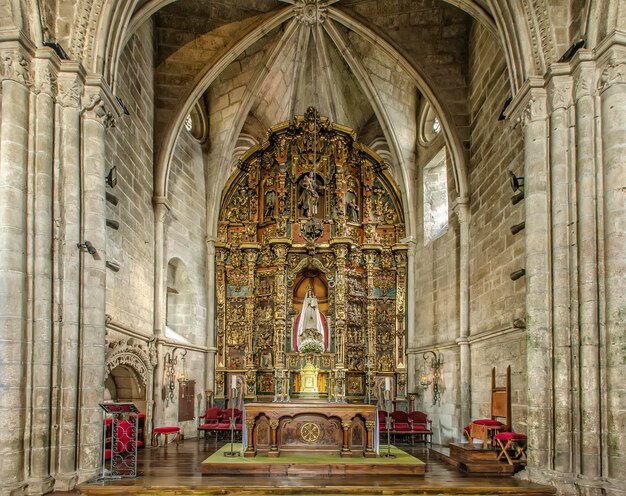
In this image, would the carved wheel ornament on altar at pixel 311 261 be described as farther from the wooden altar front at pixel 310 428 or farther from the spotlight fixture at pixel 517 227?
the spotlight fixture at pixel 517 227

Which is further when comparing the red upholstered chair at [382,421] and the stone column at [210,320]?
the stone column at [210,320]

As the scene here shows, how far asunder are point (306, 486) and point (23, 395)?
423 cm

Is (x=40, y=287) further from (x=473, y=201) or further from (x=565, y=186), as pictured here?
(x=473, y=201)

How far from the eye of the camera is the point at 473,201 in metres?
15.8

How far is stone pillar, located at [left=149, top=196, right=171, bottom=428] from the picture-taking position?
15922 mm

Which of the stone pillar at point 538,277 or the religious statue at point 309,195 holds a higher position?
the religious statue at point 309,195

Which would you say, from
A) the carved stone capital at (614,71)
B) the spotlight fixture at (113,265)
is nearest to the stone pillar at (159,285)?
the spotlight fixture at (113,265)

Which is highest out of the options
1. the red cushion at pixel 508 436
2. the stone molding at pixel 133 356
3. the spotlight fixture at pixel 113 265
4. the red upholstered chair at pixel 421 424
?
the spotlight fixture at pixel 113 265

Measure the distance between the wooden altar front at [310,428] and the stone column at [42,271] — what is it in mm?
4168

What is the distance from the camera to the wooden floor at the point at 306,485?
983 cm

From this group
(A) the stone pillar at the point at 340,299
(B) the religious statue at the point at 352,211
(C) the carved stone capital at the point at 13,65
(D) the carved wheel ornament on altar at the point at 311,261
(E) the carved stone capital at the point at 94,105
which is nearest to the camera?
(C) the carved stone capital at the point at 13,65

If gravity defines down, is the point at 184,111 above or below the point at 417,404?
above

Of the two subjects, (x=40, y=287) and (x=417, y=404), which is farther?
(x=417, y=404)

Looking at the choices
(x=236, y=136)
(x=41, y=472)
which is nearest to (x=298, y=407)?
(x=41, y=472)
